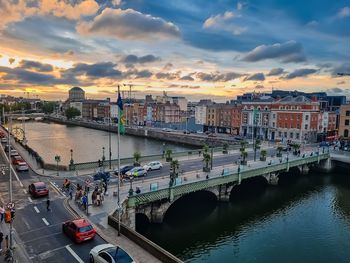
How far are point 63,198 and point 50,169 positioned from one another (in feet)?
→ 49.6

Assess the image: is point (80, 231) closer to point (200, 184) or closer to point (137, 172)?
point (200, 184)

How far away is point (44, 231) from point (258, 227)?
24.1m

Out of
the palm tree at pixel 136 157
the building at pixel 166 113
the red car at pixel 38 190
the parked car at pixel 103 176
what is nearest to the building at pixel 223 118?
the building at pixel 166 113

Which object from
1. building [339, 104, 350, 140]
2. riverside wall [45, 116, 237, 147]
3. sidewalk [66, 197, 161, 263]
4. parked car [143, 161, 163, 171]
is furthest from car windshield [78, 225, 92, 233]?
building [339, 104, 350, 140]

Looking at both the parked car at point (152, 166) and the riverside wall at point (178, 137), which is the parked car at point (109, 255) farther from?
the riverside wall at point (178, 137)

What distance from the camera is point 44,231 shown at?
24.6 meters

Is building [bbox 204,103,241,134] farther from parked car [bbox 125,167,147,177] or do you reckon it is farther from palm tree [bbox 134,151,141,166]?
parked car [bbox 125,167,147,177]

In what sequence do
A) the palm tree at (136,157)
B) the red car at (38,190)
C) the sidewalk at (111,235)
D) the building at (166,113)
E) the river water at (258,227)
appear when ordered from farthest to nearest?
the building at (166,113), the palm tree at (136,157), the red car at (38,190), the river water at (258,227), the sidewalk at (111,235)

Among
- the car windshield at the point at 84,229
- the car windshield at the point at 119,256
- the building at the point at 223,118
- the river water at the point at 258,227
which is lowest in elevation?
the river water at the point at 258,227

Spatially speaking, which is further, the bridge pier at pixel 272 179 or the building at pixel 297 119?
the building at pixel 297 119

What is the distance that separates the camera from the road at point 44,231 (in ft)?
68.6

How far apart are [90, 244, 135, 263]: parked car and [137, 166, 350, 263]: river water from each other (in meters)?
11.6

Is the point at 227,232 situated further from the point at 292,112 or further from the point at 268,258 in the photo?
the point at 292,112

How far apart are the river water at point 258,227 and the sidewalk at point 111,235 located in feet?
23.1
